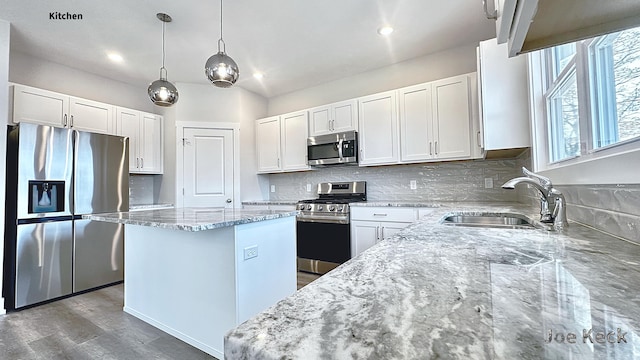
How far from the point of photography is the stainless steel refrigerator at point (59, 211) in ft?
8.52

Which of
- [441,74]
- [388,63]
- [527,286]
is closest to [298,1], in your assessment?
[388,63]

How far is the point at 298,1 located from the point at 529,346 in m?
2.74

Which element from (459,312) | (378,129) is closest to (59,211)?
(378,129)

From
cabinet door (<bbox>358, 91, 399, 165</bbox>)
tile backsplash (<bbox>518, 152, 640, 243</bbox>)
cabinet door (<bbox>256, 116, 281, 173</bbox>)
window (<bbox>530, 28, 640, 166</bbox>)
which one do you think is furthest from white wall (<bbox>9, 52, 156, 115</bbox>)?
tile backsplash (<bbox>518, 152, 640, 243</bbox>)

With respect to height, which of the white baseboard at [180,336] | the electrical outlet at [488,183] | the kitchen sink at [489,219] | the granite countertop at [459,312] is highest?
the electrical outlet at [488,183]

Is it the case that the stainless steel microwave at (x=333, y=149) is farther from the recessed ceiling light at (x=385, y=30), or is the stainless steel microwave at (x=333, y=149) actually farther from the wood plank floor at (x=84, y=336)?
the wood plank floor at (x=84, y=336)

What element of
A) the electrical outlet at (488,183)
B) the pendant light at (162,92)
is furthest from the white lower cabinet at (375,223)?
the pendant light at (162,92)

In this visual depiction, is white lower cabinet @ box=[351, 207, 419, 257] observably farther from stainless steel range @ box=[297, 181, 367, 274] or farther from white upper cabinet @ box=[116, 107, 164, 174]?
white upper cabinet @ box=[116, 107, 164, 174]

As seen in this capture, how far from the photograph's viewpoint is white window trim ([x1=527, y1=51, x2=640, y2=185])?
84 cm

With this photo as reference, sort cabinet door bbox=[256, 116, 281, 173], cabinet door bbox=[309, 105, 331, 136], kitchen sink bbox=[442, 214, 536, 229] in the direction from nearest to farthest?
1. kitchen sink bbox=[442, 214, 536, 229]
2. cabinet door bbox=[309, 105, 331, 136]
3. cabinet door bbox=[256, 116, 281, 173]

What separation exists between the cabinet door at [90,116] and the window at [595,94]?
4562 millimetres

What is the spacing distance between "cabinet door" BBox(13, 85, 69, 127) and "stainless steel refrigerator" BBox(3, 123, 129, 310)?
0.79ft

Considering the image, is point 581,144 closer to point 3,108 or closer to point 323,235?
point 323,235

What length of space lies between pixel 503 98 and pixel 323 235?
2281mm
